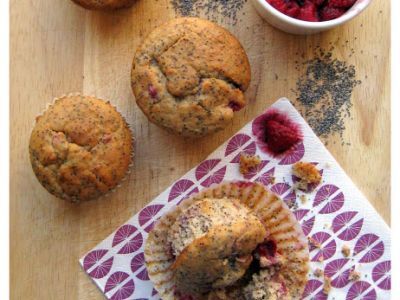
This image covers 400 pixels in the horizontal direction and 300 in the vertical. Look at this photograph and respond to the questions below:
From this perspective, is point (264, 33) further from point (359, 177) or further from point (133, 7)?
point (359, 177)

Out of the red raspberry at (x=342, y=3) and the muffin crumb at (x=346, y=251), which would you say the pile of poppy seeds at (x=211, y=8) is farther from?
the muffin crumb at (x=346, y=251)

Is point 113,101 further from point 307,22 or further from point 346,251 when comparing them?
point 346,251

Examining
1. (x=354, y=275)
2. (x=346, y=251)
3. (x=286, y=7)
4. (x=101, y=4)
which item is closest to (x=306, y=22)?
(x=286, y=7)

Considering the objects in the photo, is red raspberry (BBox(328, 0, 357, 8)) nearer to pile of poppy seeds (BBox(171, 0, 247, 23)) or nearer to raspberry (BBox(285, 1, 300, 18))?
raspberry (BBox(285, 1, 300, 18))

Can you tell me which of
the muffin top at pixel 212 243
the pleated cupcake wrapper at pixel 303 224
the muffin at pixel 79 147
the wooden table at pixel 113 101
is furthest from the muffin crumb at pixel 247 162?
the muffin at pixel 79 147

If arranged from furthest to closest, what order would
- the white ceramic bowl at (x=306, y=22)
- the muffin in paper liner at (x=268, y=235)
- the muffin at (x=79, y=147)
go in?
the muffin in paper liner at (x=268, y=235) < the muffin at (x=79, y=147) < the white ceramic bowl at (x=306, y=22)

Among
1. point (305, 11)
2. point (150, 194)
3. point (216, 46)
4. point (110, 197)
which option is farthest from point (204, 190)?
point (305, 11)

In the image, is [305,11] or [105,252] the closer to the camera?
[305,11]

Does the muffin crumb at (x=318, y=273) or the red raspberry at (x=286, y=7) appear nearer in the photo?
the red raspberry at (x=286, y=7)
